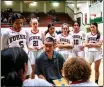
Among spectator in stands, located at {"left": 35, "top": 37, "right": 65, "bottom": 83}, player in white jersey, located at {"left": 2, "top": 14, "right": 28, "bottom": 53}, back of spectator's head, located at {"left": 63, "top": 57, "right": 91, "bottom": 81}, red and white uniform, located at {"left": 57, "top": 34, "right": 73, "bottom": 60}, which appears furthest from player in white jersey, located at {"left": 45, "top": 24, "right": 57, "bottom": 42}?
back of spectator's head, located at {"left": 63, "top": 57, "right": 91, "bottom": 81}

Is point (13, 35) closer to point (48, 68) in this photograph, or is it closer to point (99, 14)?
point (48, 68)

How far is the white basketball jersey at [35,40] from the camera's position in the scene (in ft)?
11.8

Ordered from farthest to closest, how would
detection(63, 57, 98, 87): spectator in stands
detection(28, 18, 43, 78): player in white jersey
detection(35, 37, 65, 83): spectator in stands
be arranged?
1. detection(28, 18, 43, 78): player in white jersey
2. detection(35, 37, 65, 83): spectator in stands
3. detection(63, 57, 98, 87): spectator in stands

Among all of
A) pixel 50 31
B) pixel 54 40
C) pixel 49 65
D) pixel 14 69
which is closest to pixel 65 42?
pixel 50 31

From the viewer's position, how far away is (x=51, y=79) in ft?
7.57

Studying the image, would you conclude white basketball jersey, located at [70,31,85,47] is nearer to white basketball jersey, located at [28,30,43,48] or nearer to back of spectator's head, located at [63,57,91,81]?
white basketball jersey, located at [28,30,43,48]

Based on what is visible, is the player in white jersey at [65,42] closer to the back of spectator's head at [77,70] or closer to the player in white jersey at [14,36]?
the player in white jersey at [14,36]

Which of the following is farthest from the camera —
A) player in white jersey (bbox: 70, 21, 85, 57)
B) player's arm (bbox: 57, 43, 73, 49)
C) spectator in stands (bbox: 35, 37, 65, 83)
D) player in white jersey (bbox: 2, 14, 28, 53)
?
player in white jersey (bbox: 70, 21, 85, 57)

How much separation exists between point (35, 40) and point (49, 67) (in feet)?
4.29

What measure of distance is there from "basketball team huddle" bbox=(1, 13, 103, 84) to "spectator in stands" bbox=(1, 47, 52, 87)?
175 cm

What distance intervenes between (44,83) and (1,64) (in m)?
0.24

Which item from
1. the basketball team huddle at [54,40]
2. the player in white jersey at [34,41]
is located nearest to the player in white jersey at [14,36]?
the basketball team huddle at [54,40]

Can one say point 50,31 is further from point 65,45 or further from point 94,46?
point 94,46

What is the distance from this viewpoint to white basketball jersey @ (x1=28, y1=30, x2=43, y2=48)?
3595 mm
